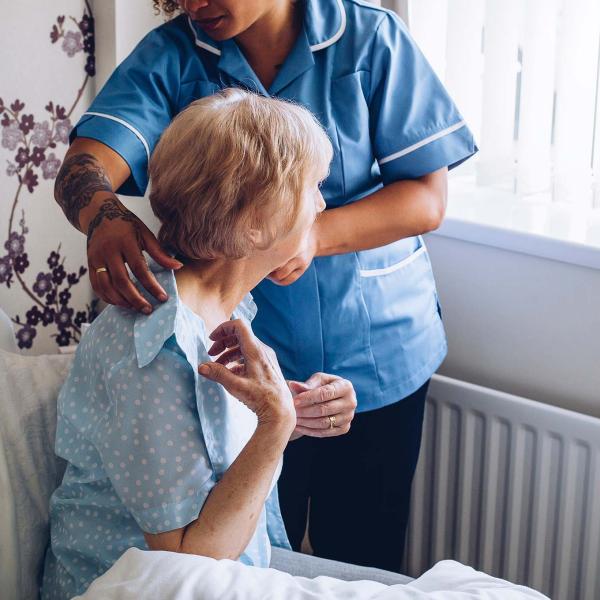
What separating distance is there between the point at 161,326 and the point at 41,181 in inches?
41.7

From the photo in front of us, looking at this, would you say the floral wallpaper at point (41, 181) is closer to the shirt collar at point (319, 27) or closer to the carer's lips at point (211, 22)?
the shirt collar at point (319, 27)

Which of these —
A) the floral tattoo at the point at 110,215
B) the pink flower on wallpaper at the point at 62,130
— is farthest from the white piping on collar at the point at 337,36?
the pink flower on wallpaper at the point at 62,130

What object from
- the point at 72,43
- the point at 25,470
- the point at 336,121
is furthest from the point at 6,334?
the point at 72,43

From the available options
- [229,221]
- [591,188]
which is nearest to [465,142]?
[591,188]

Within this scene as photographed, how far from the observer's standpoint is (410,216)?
1.72 metres

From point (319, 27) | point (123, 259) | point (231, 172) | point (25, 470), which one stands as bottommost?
point (25, 470)

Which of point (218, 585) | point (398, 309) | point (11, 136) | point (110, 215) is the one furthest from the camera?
point (11, 136)

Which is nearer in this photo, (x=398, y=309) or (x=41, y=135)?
(x=398, y=309)

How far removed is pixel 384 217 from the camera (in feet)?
5.58

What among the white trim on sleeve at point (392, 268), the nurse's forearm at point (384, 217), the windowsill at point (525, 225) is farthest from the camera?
the windowsill at point (525, 225)

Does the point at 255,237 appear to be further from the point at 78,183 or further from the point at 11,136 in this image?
the point at 11,136

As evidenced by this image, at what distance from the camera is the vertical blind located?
206cm

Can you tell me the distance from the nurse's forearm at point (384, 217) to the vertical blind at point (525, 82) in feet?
1.49

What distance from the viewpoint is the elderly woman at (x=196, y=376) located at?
124 cm
